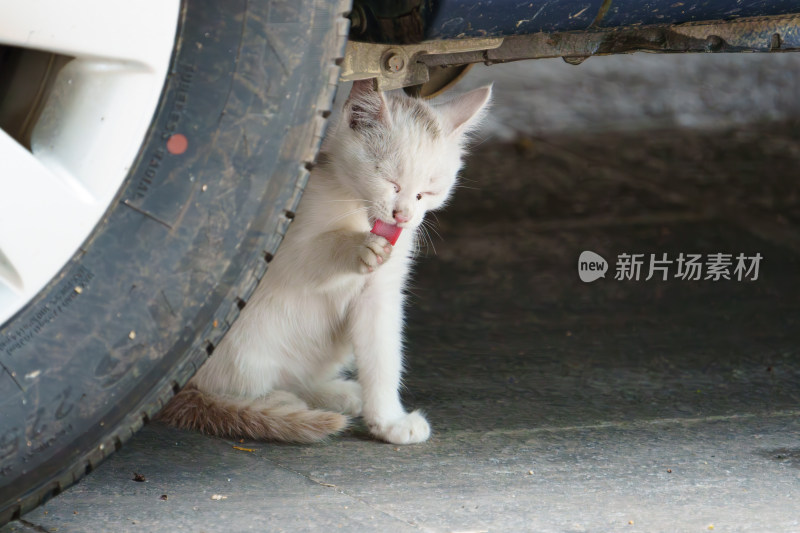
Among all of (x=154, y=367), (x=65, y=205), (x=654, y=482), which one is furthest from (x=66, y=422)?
(x=654, y=482)

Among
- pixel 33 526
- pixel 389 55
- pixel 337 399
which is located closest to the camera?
pixel 33 526

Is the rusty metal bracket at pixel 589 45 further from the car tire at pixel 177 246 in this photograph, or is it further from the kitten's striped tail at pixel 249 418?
the kitten's striped tail at pixel 249 418

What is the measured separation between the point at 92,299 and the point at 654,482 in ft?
3.94

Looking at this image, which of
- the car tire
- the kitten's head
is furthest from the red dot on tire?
the kitten's head

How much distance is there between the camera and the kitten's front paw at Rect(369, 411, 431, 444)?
7.26 feet

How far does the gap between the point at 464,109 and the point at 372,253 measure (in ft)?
1.95

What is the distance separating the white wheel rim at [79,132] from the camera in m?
1.39

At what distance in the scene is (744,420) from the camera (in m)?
2.33

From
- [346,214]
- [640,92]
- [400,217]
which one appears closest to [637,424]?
[400,217]

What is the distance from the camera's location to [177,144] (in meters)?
1.48

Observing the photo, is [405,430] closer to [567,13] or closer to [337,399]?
[337,399]

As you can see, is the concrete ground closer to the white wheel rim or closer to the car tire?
the car tire

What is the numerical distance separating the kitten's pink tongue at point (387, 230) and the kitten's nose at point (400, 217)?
0.12ft

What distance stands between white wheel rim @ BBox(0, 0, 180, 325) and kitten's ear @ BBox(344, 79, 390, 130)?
88cm
